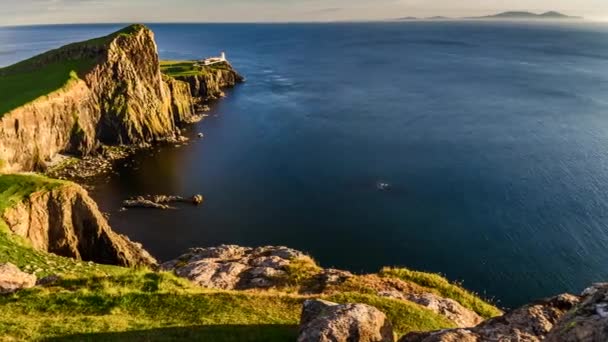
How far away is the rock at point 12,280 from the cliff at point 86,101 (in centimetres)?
5228

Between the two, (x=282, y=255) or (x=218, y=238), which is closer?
(x=282, y=255)

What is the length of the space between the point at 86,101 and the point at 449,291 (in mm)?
86779

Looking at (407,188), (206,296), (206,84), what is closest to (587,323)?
(206,296)

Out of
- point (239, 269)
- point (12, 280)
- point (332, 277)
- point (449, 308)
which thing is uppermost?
point (12, 280)

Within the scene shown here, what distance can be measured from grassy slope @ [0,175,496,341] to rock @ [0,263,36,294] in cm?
80

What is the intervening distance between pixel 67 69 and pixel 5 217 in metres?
65.8

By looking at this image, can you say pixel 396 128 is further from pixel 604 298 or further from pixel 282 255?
pixel 604 298

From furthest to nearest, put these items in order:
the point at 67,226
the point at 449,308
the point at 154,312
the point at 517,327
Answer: the point at 67,226 → the point at 449,308 → the point at 154,312 → the point at 517,327

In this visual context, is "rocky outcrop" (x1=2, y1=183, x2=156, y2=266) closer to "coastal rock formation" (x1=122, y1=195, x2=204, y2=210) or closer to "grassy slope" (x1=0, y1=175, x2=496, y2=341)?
"grassy slope" (x1=0, y1=175, x2=496, y2=341)

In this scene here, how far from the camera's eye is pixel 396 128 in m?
111

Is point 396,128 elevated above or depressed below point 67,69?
below

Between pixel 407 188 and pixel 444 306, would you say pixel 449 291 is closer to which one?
pixel 444 306

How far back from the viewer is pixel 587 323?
11664 millimetres

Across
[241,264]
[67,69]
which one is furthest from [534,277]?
[67,69]
